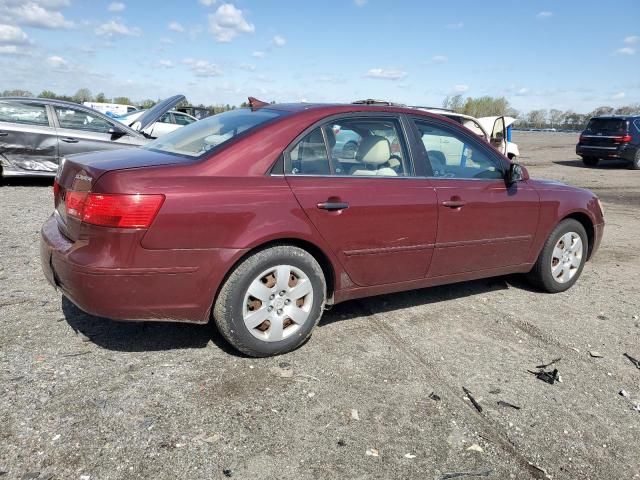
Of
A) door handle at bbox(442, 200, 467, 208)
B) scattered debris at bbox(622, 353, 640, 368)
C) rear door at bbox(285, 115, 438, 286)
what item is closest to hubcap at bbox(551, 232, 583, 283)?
scattered debris at bbox(622, 353, 640, 368)

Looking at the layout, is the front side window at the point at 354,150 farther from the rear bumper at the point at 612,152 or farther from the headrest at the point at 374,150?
the rear bumper at the point at 612,152

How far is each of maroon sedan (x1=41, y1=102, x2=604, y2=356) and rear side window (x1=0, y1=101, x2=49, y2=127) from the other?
21.6ft

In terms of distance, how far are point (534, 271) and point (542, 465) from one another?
2774mm

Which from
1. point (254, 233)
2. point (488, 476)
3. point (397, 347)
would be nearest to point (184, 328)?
point (254, 233)

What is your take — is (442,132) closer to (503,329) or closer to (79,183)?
(503,329)

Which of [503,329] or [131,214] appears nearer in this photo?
[131,214]

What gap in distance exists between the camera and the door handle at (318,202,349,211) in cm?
355

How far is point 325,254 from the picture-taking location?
3.62m

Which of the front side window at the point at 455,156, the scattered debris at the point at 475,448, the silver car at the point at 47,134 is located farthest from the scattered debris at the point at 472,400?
the silver car at the point at 47,134

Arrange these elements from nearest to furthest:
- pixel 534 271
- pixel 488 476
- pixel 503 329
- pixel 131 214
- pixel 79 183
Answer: pixel 488 476
pixel 131 214
pixel 79 183
pixel 503 329
pixel 534 271

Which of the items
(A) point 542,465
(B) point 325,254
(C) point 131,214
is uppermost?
(C) point 131,214

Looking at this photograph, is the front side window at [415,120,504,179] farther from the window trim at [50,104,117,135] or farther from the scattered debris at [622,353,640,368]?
the window trim at [50,104,117,135]

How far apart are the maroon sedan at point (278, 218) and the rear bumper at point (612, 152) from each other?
15.7 metres

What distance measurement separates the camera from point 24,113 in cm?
951
